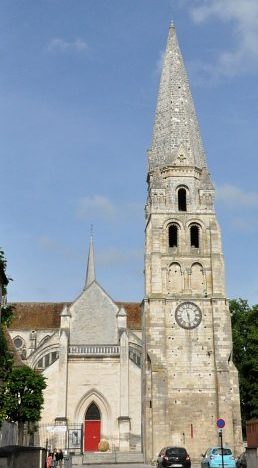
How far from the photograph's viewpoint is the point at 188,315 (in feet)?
118

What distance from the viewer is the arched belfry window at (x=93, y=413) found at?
43.4 metres

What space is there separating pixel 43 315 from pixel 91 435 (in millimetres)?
16977

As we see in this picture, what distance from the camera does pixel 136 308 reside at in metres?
57.5

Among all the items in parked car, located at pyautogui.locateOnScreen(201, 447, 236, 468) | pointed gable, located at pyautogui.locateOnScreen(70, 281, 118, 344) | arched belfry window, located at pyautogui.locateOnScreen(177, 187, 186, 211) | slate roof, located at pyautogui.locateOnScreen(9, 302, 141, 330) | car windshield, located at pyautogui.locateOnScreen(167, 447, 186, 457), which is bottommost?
parked car, located at pyautogui.locateOnScreen(201, 447, 236, 468)

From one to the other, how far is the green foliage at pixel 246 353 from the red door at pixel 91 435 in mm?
10598

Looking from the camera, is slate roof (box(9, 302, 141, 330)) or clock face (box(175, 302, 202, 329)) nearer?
clock face (box(175, 302, 202, 329))

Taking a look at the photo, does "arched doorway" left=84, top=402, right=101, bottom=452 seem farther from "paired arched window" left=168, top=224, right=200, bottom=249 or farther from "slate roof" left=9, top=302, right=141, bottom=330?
"paired arched window" left=168, top=224, right=200, bottom=249

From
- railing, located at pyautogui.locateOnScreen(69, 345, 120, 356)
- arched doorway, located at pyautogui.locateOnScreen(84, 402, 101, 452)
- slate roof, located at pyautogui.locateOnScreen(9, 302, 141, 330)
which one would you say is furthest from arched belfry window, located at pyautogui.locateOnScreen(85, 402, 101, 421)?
slate roof, located at pyautogui.locateOnScreen(9, 302, 141, 330)

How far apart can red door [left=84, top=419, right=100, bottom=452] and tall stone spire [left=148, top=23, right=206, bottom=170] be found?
1916 centimetres

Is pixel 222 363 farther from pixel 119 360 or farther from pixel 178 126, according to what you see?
pixel 178 126

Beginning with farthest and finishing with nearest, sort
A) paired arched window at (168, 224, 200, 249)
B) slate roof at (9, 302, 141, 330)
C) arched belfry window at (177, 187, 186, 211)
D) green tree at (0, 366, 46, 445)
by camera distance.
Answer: slate roof at (9, 302, 141, 330) < arched belfry window at (177, 187, 186, 211) < paired arched window at (168, 224, 200, 249) < green tree at (0, 366, 46, 445)

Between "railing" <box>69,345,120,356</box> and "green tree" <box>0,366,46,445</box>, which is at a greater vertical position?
"railing" <box>69,345,120,356</box>

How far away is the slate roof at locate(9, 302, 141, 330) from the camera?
184ft

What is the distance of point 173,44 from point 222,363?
23.9 metres
